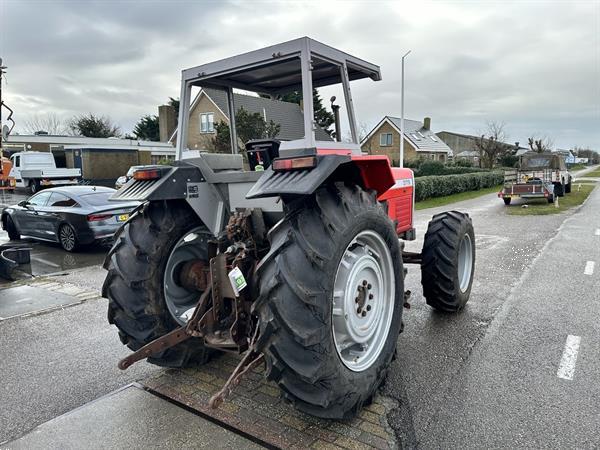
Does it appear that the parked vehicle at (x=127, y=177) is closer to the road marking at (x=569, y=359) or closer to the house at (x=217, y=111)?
the house at (x=217, y=111)

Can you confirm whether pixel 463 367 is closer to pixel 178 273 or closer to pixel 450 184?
pixel 178 273

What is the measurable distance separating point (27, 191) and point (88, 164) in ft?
12.3

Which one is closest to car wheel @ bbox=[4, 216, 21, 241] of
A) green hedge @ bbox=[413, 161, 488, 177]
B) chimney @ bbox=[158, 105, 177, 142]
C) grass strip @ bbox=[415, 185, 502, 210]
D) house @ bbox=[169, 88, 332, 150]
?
house @ bbox=[169, 88, 332, 150]

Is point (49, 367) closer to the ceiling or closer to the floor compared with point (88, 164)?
A: closer to the floor

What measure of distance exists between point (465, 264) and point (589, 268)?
3437mm

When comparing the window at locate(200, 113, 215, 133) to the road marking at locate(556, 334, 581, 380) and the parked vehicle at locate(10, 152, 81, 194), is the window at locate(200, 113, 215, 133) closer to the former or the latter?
the road marking at locate(556, 334, 581, 380)

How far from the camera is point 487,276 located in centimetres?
665

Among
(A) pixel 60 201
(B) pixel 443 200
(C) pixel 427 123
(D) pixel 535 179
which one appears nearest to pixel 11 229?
(A) pixel 60 201

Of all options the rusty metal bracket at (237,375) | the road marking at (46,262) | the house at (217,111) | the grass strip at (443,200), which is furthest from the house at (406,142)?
the rusty metal bracket at (237,375)

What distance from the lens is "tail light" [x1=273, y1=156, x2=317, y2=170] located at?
2469mm

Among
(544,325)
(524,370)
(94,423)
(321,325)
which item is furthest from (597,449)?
(94,423)

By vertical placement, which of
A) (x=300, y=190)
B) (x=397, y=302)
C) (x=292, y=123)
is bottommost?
(x=397, y=302)

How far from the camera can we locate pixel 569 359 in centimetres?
378

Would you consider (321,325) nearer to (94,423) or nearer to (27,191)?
(94,423)
